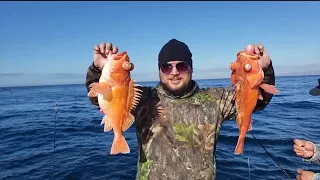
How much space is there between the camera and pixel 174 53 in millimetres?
3805

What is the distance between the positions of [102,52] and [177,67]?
3.55 feet

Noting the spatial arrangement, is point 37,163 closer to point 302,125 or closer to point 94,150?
point 94,150

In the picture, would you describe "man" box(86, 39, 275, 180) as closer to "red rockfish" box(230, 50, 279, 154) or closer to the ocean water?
"red rockfish" box(230, 50, 279, 154)

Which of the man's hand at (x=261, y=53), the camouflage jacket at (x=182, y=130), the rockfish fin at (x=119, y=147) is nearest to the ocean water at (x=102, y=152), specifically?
the camouflage jacket at (x=182, y=130)

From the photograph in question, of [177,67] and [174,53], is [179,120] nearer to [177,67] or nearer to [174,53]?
[177,67]

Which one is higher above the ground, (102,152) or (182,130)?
(182,130)

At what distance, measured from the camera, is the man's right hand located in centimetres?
316

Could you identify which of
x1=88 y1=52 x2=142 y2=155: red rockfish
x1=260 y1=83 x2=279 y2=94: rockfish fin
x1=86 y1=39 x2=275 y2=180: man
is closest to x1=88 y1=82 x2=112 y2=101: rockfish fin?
x1=88 y1=52 x2=142 y2=155: red rockfish

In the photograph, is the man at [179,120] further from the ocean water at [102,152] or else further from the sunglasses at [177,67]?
the ocean water at [102,152]

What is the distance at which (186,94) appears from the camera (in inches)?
154

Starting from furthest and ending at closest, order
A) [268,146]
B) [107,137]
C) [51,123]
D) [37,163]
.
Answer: [51,123] < [107,137] < [268,146] < [37,163]

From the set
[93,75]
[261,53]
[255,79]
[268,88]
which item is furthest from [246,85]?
[93,75]

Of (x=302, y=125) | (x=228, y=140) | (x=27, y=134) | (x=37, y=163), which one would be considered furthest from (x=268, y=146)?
(x=27, y=134)

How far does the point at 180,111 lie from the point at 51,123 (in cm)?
1545
